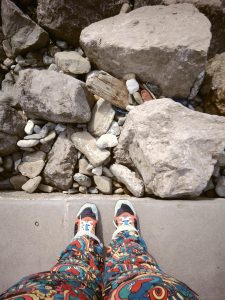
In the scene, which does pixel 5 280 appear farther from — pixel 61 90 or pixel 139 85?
pixel 139 85

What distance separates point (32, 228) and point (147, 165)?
1.01 metres

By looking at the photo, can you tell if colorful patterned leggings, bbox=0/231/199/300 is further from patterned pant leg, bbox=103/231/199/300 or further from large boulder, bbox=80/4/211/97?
large boulder, bbox=80/4/211/97

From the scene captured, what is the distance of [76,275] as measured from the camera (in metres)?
1.15

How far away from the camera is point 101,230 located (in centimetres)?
169

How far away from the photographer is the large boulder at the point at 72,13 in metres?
1.91

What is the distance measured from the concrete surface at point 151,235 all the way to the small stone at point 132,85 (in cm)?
92

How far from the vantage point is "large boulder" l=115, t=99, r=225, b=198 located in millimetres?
1511

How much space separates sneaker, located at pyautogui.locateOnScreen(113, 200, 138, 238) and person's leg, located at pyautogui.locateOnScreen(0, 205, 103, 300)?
0.17 m

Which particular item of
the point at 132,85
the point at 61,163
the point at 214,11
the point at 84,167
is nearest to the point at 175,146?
the point at 132,85

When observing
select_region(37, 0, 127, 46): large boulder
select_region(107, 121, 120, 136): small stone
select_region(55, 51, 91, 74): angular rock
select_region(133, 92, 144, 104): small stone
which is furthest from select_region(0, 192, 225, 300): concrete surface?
select_region(37, 0, 127, 46): large boulder

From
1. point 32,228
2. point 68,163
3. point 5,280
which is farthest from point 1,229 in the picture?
point 68,163

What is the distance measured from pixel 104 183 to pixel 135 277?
0.87 m

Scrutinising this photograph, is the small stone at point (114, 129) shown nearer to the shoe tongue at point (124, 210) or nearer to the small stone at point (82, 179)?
the small stone at point (82, 179)

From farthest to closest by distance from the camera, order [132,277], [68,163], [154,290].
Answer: [68,163] < [132,277] < [154,290]
